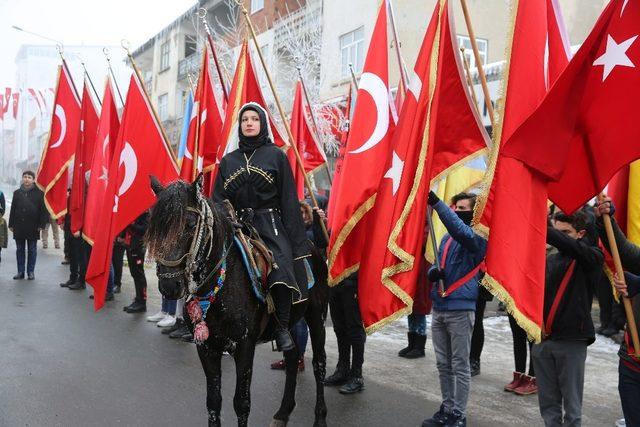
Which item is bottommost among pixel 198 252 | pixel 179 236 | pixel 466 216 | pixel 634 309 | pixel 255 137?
pixel 634 309

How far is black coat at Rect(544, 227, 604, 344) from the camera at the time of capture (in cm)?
414

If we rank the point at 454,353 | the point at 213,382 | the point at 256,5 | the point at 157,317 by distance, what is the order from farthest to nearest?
the point at 256,5 → the point at 157,317 → the point at 454,353 → the point at 213,382

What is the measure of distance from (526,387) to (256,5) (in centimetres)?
2642

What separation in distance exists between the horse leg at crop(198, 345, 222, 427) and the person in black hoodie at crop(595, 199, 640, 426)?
9.02ft

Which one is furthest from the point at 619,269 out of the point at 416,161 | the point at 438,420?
the point at 438,420

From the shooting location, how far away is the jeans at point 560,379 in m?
4.27

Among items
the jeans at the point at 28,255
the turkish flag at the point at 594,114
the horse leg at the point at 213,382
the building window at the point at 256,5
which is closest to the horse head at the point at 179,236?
the horse leg at the point at 213,382

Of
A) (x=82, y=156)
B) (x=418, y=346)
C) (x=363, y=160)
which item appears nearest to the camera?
(x=363, y=160)

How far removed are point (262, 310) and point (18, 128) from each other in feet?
199

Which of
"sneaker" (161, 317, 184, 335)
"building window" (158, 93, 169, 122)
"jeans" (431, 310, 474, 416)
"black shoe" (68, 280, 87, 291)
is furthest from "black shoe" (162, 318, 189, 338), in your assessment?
"building window" (158, 93, 169, 122)

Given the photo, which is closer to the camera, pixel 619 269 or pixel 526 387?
Result: pixel 619 269

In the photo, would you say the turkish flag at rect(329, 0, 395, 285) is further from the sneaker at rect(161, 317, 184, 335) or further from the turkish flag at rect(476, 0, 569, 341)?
the sneaker at rect(161, 317, 184, 335)

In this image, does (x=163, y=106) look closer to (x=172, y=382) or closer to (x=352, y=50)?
(x=352, y=50)

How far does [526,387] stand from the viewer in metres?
6.41
